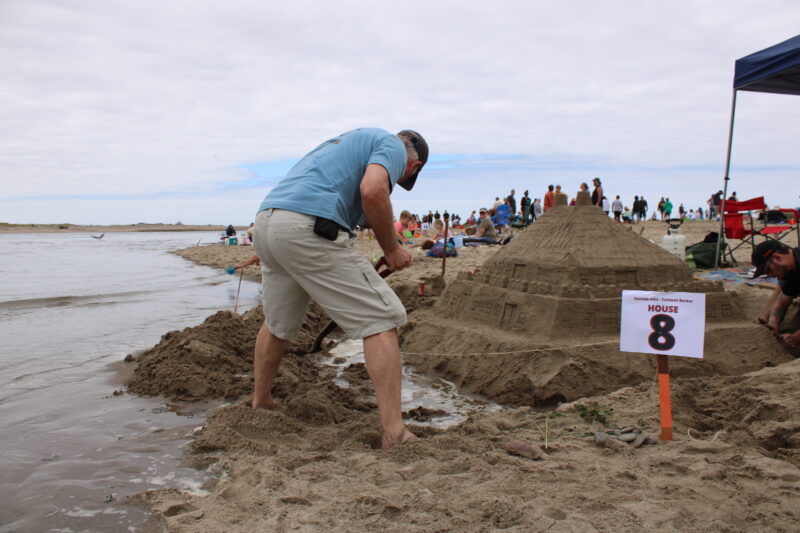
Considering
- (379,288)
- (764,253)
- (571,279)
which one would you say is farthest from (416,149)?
(764,253)

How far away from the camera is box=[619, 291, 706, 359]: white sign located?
2807 mm

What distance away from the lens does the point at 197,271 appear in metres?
15.4

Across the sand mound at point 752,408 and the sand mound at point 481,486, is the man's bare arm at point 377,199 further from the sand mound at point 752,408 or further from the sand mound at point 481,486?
the sand mound at point 752,408

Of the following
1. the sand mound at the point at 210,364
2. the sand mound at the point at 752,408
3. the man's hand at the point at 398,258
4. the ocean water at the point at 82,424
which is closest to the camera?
the ocean water at the point at 82,424

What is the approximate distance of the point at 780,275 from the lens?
463 centimetres

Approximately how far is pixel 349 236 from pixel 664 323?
1569mm

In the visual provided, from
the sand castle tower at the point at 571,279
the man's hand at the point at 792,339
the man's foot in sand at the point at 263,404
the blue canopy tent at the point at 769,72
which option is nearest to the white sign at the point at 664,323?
the sand castle tower at the point at 571,279

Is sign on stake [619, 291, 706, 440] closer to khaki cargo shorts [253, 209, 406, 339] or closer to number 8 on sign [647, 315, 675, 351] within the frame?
number 8 on sign [647, 315, 675, 351]

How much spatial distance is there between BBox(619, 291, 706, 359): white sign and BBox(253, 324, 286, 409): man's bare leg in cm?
182

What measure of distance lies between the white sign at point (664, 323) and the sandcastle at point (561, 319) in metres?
1.34

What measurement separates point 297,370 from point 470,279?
213cm

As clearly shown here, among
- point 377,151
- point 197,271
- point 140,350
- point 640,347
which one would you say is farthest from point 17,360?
point 197,271

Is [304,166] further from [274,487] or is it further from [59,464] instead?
[59,464]

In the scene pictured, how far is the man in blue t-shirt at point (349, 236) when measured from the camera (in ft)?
9.20
